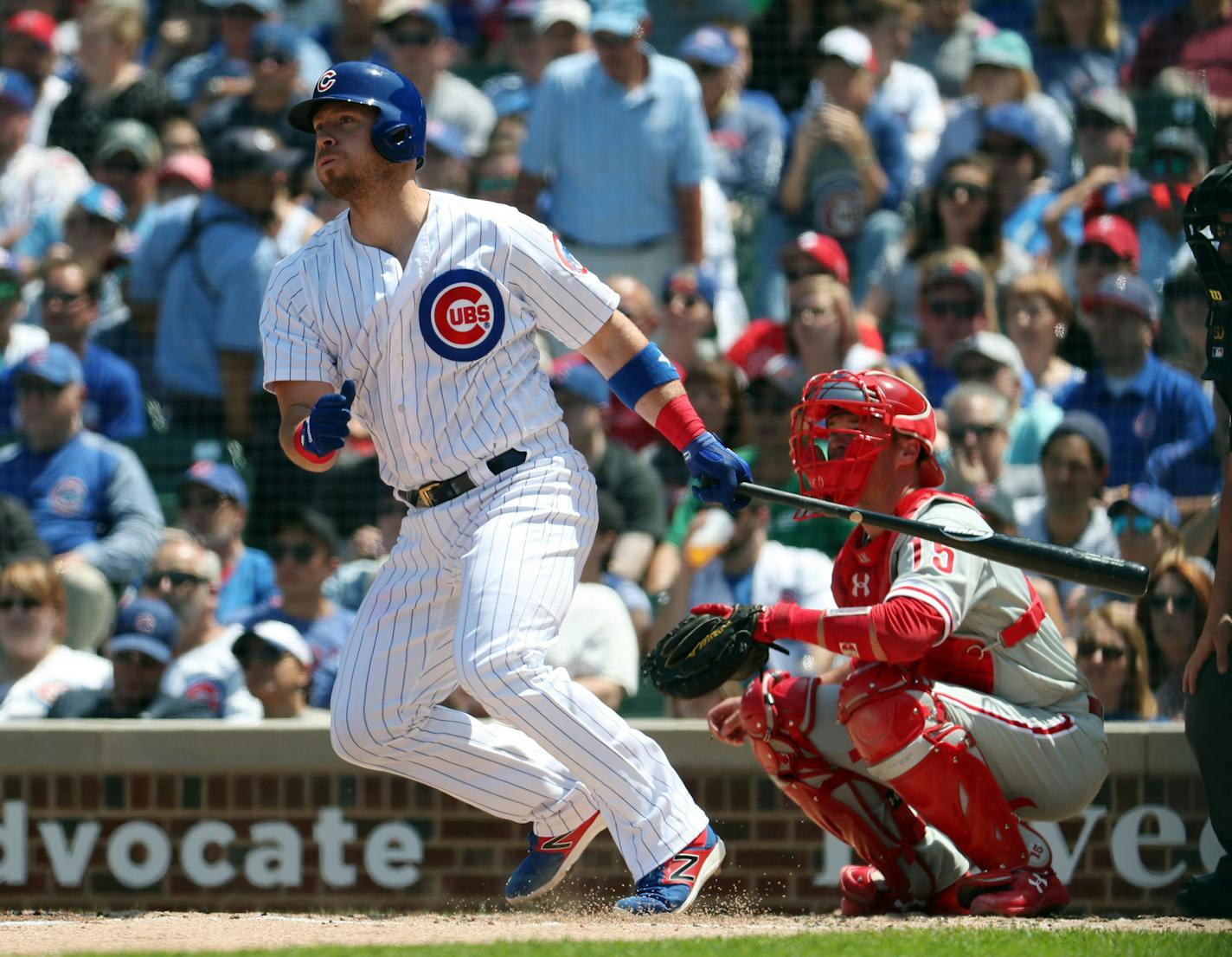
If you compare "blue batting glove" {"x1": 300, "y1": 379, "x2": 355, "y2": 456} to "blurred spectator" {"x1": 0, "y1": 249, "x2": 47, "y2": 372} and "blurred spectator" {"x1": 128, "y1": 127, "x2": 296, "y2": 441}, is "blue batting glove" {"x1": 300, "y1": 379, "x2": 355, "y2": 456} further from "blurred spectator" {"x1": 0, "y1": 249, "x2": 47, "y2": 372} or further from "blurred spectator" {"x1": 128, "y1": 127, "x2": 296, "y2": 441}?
"blurred spectator" {"x1": 0, "y1": 249, "x2": 47, "y2": 372}

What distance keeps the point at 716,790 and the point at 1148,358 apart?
98.1 inches

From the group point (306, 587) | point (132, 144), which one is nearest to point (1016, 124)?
point (306, 587)

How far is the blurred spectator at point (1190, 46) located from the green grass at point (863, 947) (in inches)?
200

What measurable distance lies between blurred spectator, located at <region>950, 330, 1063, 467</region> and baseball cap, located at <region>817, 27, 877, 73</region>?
5.79 feet

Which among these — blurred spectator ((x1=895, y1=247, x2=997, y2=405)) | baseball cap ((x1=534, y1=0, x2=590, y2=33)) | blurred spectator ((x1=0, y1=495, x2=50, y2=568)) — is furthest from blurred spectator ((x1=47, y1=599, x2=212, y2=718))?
baseball cap ((x1=534, y1=0, x2=590, y2=33))

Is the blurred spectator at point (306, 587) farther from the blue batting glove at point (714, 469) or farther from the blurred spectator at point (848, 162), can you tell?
the blurred spectator at point (848, 162)

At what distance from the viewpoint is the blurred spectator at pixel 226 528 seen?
7.09m

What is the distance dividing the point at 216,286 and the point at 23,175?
5.79ft

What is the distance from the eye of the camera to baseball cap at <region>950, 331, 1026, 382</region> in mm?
7191

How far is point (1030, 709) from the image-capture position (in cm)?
458

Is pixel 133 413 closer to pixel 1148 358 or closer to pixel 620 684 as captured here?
pixel 620 684

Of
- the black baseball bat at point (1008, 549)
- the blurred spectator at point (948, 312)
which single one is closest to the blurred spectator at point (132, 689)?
the black baseball bat at point (1008, 549)

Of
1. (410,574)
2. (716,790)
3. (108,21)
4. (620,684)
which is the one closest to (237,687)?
(620,684)

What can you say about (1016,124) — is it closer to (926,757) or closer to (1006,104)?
(1006,104)
